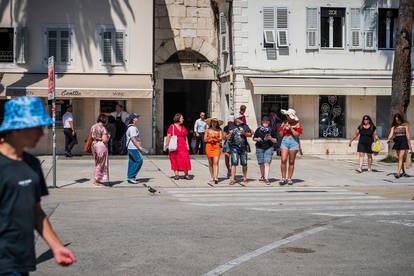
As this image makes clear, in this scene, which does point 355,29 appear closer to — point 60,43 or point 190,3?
point 190,3

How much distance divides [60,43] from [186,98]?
776cm

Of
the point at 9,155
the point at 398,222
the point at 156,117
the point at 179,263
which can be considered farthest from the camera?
the point at 156,117

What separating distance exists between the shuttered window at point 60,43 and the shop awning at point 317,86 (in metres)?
7.30

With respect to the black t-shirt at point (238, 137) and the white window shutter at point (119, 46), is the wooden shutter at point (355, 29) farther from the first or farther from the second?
the black t-shirt at point (238, 137)

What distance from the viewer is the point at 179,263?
823 centimetres

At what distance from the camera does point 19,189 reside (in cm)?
439

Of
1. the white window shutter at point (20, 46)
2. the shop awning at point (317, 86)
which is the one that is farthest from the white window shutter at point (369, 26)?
the white window shutter at point (20, 46)

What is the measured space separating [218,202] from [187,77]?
17.1 metres

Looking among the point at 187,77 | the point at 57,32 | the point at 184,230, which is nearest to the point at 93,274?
the point at 184,230

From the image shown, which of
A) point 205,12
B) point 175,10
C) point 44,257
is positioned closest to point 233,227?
point 44,257

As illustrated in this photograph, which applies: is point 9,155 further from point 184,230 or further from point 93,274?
point 184,230

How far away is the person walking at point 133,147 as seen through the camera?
1720cm

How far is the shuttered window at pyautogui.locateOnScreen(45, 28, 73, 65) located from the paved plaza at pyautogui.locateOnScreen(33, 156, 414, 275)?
30.7 feet

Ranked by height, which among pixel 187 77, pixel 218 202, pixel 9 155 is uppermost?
pixel 187 77
